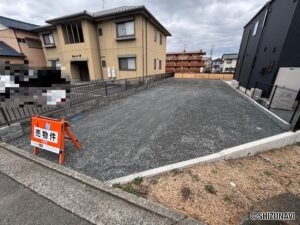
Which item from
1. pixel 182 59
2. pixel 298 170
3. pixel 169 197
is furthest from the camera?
pixel 182 59

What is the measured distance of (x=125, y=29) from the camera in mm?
11406

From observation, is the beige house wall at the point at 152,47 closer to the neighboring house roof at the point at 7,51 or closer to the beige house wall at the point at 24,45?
the beige house wall at the point at 24,45

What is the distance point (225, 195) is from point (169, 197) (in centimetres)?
85

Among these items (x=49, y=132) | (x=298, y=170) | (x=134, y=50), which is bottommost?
(x=298, y=170)

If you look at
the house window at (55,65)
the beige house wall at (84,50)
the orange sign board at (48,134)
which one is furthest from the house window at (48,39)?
the orange sign board at (48,134)

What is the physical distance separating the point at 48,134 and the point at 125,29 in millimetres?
11042

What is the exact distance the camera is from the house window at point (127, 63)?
12102 millimetres

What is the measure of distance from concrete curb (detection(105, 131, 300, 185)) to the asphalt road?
71 cm

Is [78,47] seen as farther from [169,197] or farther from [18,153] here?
[169,197]

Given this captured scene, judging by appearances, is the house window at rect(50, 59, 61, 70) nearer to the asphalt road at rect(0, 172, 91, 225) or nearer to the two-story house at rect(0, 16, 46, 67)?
the two-story house at rect(0, 16, 46, 67)

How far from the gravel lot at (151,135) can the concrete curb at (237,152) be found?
0.16 metres

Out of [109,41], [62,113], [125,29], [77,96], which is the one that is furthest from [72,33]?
[62,113]

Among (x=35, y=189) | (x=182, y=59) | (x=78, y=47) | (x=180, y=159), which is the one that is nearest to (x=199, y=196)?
(x=180, y=159)

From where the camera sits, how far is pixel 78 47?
485 inches
